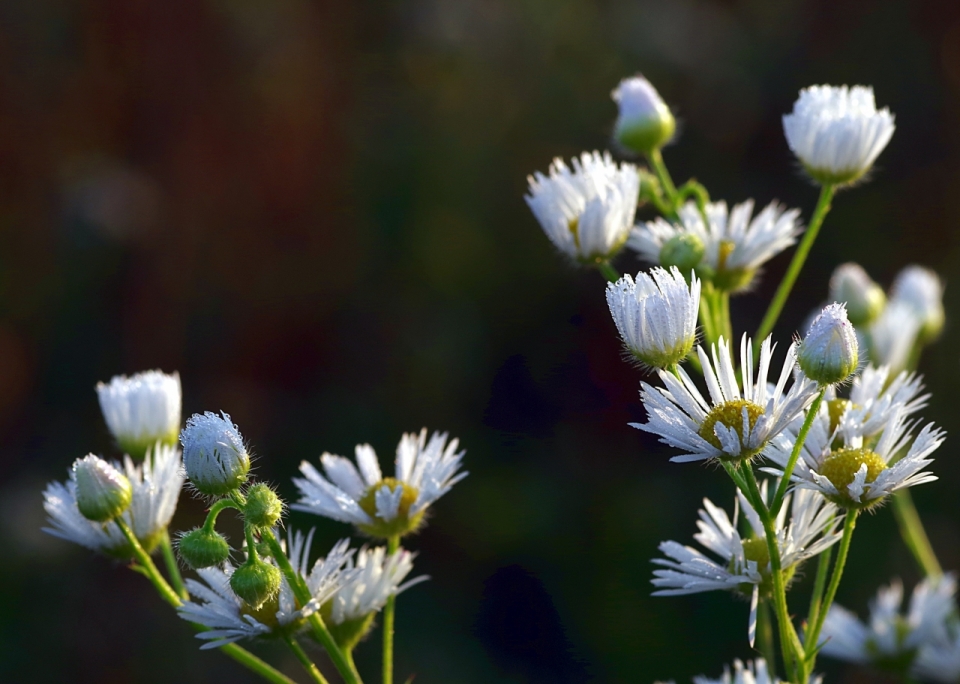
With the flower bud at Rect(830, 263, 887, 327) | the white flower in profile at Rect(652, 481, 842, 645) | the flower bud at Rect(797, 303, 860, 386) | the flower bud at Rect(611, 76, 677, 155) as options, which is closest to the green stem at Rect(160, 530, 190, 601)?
the white flower in profile at Rect(652, 481, 842, 645)

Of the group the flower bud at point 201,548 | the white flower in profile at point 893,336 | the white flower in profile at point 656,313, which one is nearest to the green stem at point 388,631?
the flower bud at point 201,548

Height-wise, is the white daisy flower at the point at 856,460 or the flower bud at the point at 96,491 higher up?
the flower bud at the point at 96,491

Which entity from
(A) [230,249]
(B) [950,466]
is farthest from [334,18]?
(B) [950,466]

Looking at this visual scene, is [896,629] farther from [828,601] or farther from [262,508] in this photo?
[262,508]

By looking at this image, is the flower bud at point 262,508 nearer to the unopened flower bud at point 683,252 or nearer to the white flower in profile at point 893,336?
the unopened flower bud at point 683,252

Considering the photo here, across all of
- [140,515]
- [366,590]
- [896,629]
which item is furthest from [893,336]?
[140,515]

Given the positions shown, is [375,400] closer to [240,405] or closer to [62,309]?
[240,405]
